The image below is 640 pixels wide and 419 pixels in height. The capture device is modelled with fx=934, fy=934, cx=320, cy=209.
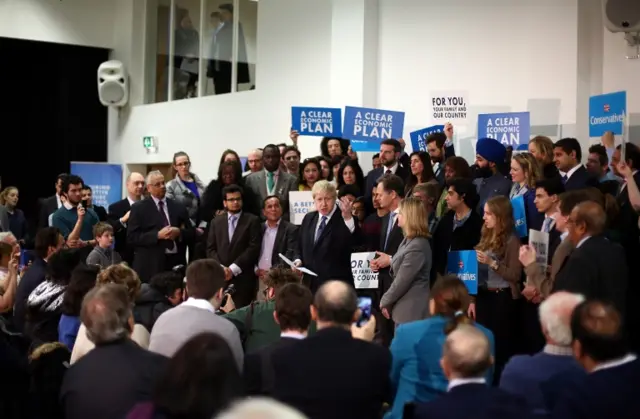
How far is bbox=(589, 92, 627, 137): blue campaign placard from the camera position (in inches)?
336

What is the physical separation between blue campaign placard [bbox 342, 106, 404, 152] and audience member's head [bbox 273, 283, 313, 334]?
19.7 feet

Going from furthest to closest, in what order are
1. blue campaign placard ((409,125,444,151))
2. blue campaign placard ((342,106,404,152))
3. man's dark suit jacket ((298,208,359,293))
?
blue campaign placard ((342,106,404,152)), blue campaign placard ((409,125,444,151)), man's dark suit jacket ((298,208,359,293))

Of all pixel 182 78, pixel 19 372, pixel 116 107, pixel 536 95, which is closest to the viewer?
pixel 19 372

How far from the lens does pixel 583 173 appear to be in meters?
7.29

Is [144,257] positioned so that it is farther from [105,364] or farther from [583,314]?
[583,314]

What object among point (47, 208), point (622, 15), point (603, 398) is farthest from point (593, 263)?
point (47, 208)

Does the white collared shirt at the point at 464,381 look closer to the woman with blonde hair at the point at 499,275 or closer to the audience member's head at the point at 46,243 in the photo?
the woman with blonde hair at the point at 499,275

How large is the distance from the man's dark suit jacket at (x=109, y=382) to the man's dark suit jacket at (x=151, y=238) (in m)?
4.85

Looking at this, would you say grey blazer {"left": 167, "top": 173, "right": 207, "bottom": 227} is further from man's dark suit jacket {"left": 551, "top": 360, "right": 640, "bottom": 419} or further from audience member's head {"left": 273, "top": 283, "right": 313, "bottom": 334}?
man's dark suit jacket {"left": 551, "top": 360, "right": 640, "bottom": 419}

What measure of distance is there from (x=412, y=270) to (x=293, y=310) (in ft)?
8.23

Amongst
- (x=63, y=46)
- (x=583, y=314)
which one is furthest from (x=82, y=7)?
(x=583, y=314)

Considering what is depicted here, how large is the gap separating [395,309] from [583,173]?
2043mm

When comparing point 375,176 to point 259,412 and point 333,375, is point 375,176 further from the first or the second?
point 259,412

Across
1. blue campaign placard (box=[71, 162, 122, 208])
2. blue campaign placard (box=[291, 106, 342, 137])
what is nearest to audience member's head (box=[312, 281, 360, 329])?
blue campaign placard (box=[291, 106, 342, 137])
